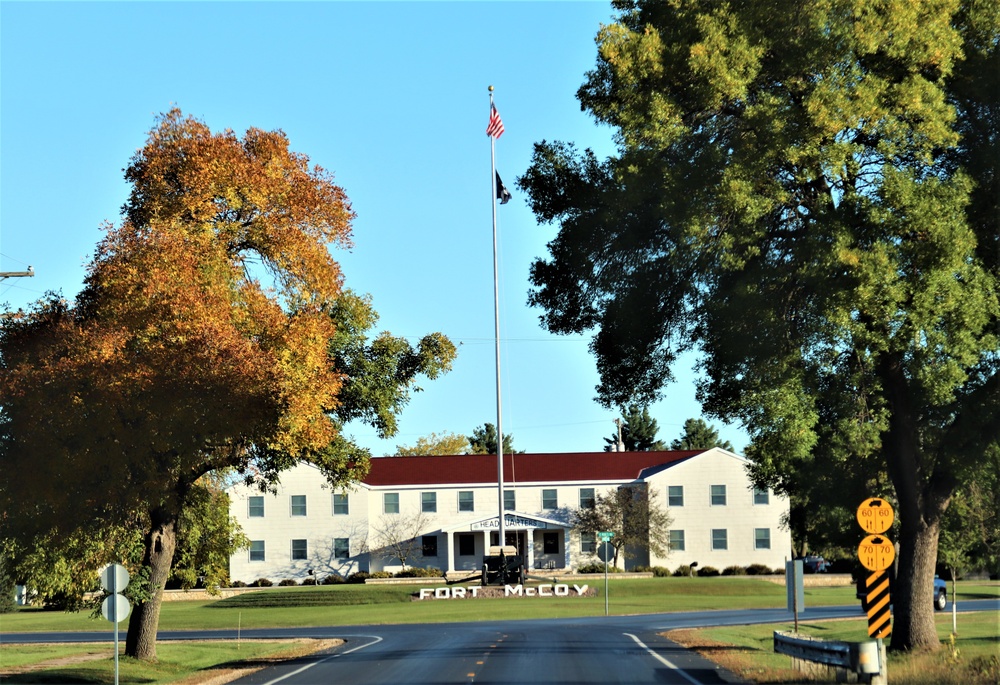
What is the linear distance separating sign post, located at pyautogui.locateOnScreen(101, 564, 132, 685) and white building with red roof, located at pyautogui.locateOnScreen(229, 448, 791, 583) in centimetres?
5482

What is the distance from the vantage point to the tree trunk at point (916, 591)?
24219 mm

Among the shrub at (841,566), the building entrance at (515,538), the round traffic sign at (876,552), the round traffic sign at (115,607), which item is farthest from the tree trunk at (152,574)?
the shrub at (841,566)

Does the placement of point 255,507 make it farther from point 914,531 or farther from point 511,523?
point 914,531

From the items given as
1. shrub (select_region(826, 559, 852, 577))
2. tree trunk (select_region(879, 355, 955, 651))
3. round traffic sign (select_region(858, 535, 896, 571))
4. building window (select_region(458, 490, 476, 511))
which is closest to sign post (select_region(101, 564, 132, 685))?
round traffic sign (select_region(858, 535, 896, 571))

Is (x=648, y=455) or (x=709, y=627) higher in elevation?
(x=648, y=455)

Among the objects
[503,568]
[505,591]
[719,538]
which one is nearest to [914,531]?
[505,591]

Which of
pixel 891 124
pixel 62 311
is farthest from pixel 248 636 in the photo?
pixel 891 124

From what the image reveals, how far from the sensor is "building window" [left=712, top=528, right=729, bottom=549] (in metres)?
77.1

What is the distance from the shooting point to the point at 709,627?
131ft

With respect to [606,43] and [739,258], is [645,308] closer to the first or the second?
[739,258]

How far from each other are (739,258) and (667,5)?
211 inches

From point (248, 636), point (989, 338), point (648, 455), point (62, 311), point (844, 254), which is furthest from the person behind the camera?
point (648, 455)

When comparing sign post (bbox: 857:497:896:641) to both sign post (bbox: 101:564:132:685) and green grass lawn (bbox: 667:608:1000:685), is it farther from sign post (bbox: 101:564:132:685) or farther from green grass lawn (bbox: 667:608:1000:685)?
sign post (bbox: 101:564:132:685)

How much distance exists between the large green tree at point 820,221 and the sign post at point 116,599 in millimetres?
10848
